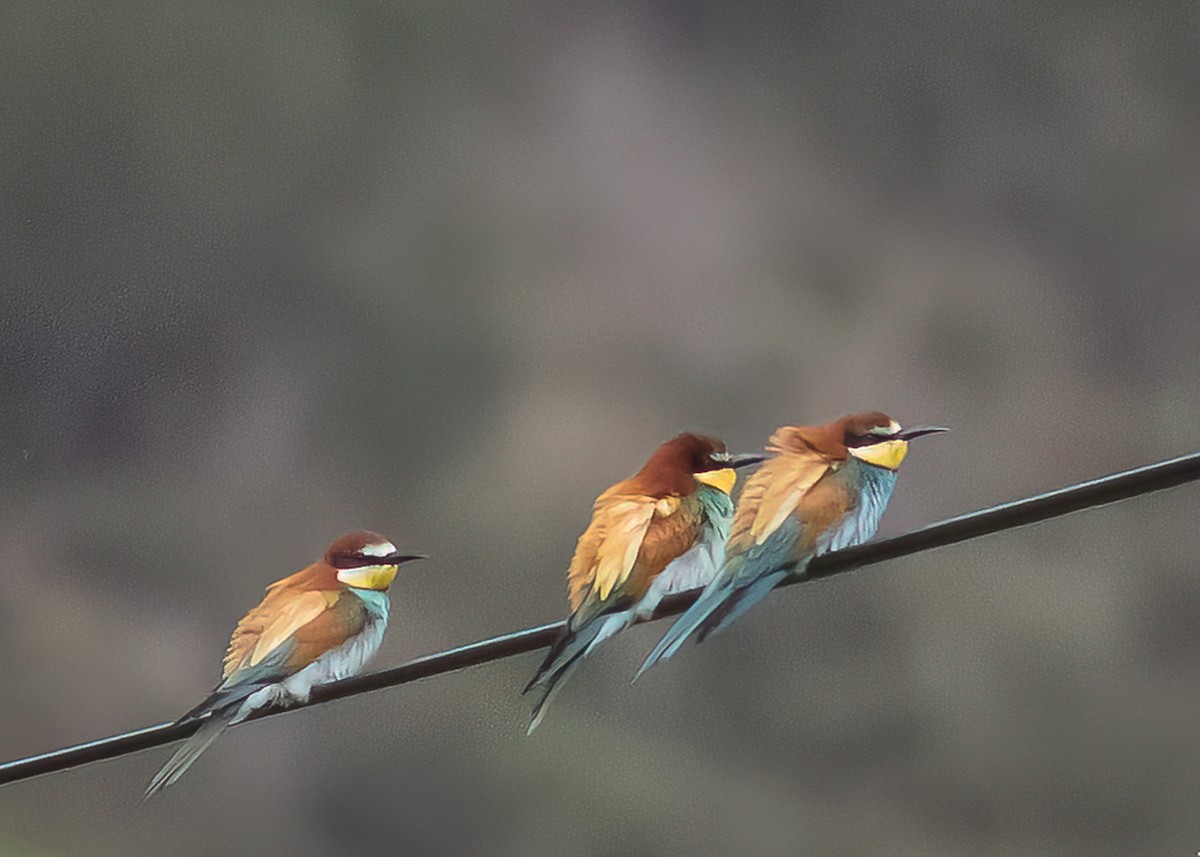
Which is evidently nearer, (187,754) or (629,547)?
(629,547)

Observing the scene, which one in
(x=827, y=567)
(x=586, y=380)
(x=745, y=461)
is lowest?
(x=827, y=567)

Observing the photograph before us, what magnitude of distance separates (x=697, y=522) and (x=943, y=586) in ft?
1.21

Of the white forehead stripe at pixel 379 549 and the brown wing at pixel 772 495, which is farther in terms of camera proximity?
the white forehead stripe at pixel 379 549

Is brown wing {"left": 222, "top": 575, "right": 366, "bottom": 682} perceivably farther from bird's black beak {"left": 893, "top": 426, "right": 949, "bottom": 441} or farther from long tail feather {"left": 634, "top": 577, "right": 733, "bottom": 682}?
bird's black beak {"left": 893, "top": 426, "right": 949, "bottom": 441}

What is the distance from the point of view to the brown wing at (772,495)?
6.37 feet

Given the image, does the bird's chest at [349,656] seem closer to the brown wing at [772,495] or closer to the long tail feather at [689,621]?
the long tail feather at [689,621]

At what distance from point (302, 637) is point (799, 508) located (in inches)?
28.7

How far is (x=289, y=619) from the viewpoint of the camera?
2.06m

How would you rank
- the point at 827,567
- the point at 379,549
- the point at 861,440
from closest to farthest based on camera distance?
the point at 827,567 → the point at 861,440 → the point at 379,549

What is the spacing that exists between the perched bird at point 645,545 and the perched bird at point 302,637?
0.87 ft

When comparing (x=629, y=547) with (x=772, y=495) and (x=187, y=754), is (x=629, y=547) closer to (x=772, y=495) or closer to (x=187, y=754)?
(x=772, y=495)

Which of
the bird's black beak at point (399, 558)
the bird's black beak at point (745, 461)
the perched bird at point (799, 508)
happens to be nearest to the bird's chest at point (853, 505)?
the perched bird at point (799, 508)

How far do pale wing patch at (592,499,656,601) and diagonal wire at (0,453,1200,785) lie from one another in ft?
0.25

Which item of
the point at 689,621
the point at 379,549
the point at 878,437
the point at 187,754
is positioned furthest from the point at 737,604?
the point at 187,754
